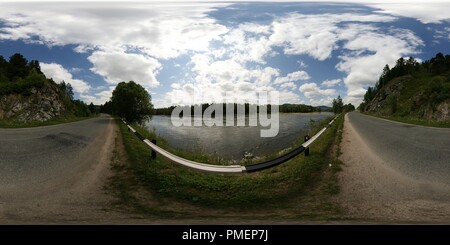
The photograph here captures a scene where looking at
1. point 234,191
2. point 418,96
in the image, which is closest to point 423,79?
point 234,191

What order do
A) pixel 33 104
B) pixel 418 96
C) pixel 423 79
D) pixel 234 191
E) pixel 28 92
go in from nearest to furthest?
pixel 234 191 → pixel 28 92 → pixel 33 104 → pixel 423 79 → pixel 418 96

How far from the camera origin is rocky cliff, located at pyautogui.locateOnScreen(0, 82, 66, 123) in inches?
274

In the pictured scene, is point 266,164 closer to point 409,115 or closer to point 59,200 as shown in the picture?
point 59,200

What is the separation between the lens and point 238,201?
4832mm

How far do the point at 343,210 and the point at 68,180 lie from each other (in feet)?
18.8

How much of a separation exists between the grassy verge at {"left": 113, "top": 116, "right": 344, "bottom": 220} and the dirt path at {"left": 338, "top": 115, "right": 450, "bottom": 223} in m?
0.32

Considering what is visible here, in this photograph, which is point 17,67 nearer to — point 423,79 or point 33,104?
point 33,104

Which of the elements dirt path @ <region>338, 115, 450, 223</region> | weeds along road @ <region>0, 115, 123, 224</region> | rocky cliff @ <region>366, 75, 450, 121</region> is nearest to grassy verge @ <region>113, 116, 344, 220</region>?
dirt path @ <region>338, 115, 450, 223</region>

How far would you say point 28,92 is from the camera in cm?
736

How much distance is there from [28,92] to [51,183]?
288 cm

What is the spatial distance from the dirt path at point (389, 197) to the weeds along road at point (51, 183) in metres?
4.04

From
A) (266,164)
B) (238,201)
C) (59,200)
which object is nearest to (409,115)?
(266,164)

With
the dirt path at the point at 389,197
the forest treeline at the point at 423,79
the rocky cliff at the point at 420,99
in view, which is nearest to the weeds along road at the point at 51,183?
the dirt path at the point at 389,197

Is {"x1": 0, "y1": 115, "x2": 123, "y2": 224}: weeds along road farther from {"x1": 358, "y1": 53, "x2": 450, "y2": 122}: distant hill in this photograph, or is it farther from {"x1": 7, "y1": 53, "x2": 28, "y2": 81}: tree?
{"x1": 358, "y1": 53, "x2": 450, "y2": 122}: distant hill
